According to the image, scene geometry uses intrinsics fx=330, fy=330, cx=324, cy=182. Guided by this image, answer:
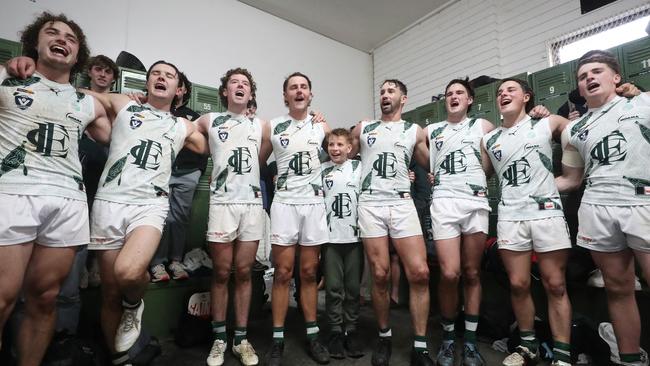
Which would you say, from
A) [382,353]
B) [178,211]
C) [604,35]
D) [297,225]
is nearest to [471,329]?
[382,353]

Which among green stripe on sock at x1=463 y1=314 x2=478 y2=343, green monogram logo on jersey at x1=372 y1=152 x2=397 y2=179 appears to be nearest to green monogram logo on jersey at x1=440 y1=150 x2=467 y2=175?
green monogram logo on jersey at x1=372 y1=152 x2=397 y2=179

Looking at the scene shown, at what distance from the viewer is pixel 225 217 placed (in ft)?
7.80

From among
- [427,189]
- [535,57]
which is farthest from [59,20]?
[535,57]

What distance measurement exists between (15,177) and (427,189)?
3.57 meters

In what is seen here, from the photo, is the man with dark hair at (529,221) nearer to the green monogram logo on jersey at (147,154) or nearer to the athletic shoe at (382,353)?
the athletic shoe at (382,353)

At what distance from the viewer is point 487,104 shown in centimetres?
459

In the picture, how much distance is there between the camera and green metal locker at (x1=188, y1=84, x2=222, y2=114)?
427 cm

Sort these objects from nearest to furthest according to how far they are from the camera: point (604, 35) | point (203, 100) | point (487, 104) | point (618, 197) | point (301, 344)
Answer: point (618, 197)
point (301, 344)
point (203, 100)
point (487, 104)
point (604, 35)

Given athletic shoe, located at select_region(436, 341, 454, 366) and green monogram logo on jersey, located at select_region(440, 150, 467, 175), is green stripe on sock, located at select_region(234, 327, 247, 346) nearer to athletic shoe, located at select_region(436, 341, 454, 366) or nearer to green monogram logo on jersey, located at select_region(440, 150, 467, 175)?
athletic shoe, located at select_region(436, 341, 454, 366)

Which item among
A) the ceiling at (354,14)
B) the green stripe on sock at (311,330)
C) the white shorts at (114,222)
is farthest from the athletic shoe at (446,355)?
the ceiling at (354,14)

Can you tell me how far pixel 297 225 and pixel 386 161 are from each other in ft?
2.79

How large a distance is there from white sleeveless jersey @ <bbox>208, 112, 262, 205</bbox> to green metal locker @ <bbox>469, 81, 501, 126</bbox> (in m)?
3.45

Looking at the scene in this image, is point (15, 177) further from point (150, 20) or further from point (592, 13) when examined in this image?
point (592, 13)

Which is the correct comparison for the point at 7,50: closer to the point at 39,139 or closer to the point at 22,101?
the point at 22,101
